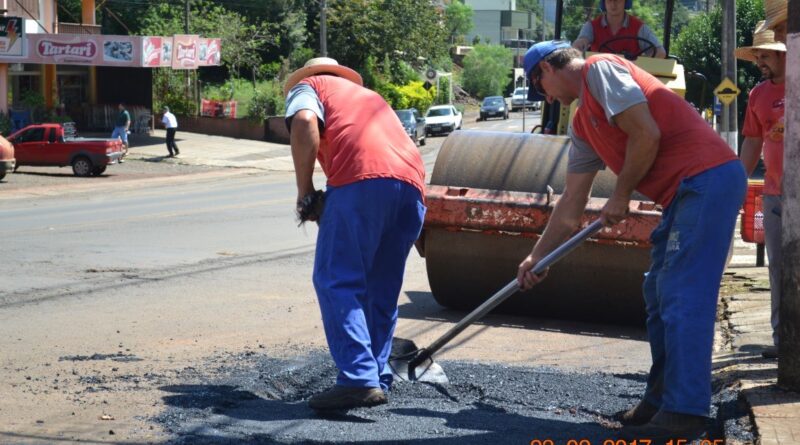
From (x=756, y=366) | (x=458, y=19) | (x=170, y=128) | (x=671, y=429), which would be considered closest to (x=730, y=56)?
(x=170, y=128)

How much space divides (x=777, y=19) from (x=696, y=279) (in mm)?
2758

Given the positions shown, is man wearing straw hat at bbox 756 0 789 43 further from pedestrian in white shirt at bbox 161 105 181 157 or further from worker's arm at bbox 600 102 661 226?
pedestrian in white shirt at bbox 161 105 181 157

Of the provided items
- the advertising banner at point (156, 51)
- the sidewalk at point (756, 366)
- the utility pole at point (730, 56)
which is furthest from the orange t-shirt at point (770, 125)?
the advertising banner at point (156, 51)

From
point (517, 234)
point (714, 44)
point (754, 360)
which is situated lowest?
point (754, 360)

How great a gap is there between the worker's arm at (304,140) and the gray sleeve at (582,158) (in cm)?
121

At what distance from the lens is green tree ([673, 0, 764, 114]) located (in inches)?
Result: 1510

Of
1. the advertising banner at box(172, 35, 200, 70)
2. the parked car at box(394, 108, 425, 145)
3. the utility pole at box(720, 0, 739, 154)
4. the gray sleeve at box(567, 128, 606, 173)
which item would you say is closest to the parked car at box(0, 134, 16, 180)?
the advertising banner at box(172, 35, 200, 70)

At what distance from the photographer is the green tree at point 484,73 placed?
79.4 meters

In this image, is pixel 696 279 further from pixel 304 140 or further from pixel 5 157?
pixel 5 157

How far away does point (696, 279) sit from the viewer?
16.1ft

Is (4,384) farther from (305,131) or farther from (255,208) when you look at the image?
(255,208)

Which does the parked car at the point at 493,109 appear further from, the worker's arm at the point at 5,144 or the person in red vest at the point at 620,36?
the person in red vest at the point at 620,36

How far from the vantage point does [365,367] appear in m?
5.40

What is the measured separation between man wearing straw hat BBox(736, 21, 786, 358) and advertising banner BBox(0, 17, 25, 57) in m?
29.7
